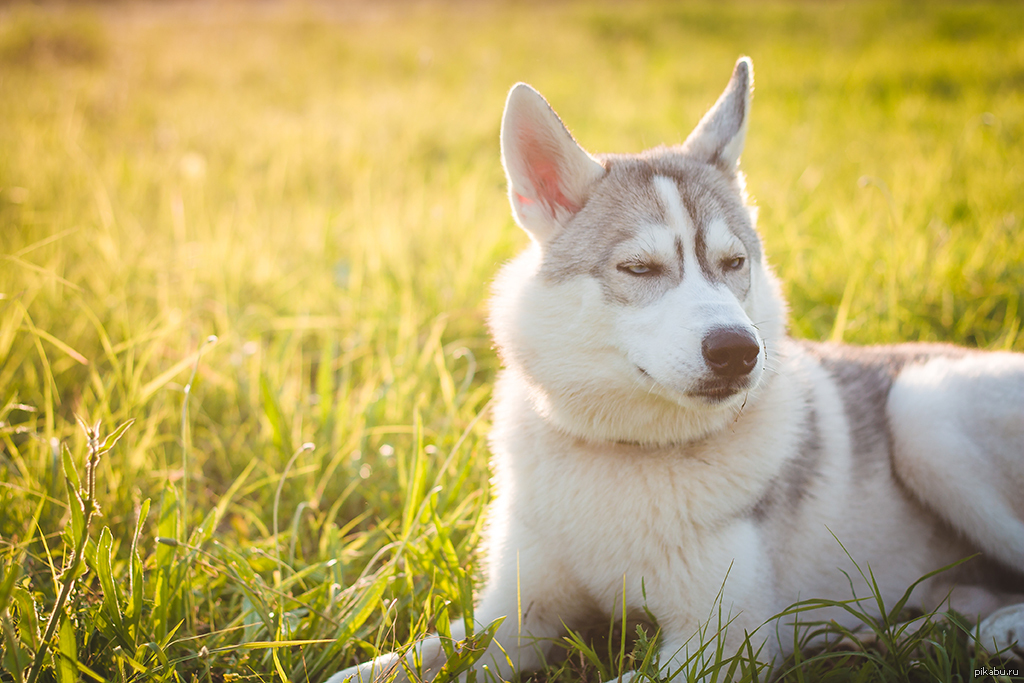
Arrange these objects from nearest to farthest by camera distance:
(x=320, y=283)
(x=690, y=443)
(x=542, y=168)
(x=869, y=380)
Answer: (x=690, y=443) → (x=542, y=168) → (x=869, y=380) → (x=320, y=283)

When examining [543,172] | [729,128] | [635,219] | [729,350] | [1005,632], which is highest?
[729,128]

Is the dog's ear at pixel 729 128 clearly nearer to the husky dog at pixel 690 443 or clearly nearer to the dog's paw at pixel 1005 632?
the husky dog at pixel 690 443

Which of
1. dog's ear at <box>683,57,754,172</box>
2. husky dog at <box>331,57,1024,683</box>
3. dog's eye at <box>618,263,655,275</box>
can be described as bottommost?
husky dog at <box>331,57,1024,683</box>

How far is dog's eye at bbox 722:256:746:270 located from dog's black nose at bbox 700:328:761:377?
398 mm

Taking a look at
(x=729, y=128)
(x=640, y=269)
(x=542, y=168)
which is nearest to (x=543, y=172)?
(x=542, y=168)

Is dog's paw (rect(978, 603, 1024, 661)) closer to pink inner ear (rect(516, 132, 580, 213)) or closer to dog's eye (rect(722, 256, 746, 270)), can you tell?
dog's eye (rect(722, 256, 746, 270))

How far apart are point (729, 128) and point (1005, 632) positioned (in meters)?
1.81

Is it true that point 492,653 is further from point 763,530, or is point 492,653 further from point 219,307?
point 219,307

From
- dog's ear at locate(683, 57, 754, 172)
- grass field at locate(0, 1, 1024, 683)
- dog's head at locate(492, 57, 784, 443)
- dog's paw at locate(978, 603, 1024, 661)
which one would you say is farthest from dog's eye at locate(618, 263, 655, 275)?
dog's paw at locate(978, 603, 1024, 661)

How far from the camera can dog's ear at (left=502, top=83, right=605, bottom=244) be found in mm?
2062

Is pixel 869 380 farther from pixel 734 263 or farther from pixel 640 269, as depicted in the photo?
pixel 640 269

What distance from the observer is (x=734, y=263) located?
80.4 inches

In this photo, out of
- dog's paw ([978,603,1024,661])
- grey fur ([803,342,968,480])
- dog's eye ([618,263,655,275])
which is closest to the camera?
dog's paw ([978,603,1024,661])
